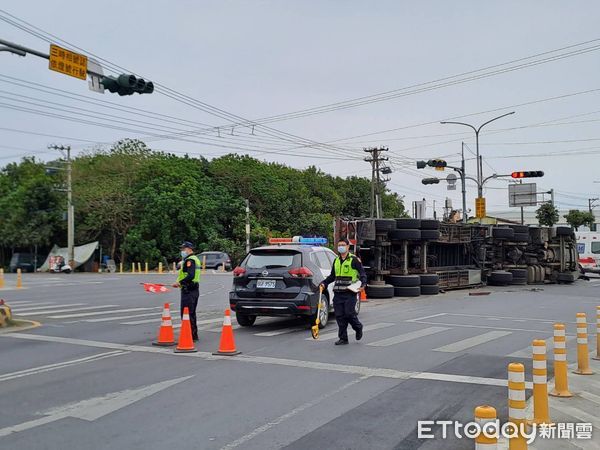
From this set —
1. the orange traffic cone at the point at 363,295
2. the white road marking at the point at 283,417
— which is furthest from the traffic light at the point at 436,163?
the white road marking at the point at 283,417

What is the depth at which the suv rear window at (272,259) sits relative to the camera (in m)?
12.2

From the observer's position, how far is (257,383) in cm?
766

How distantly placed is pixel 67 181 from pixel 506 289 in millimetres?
38247

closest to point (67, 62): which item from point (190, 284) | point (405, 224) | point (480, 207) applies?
point (190, 284)

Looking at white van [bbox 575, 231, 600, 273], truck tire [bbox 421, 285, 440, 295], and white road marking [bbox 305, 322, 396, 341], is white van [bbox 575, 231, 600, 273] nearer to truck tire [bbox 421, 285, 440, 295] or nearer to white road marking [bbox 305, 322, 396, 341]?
truck tire [bbox 421, 285, 440, 295]

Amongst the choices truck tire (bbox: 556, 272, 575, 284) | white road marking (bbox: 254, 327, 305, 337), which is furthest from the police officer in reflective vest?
truck tire (bbox: 556, 272, 575, 284)

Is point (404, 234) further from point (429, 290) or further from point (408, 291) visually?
point (429, 290)

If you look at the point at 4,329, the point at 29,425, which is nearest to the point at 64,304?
the point at 4,329

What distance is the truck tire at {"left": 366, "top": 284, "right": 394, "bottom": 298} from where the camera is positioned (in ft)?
65.8

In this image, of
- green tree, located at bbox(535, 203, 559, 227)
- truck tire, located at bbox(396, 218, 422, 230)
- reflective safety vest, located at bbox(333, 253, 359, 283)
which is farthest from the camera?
green tree, located at bbox(535, 203, 559, 227)

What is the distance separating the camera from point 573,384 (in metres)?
7.56

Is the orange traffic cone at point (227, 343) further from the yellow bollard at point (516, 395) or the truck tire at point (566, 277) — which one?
the truck tire at point (566, 277)

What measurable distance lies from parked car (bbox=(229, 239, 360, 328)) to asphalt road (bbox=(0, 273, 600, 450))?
0.47 m

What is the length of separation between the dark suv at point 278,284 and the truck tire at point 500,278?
52.9 ft
